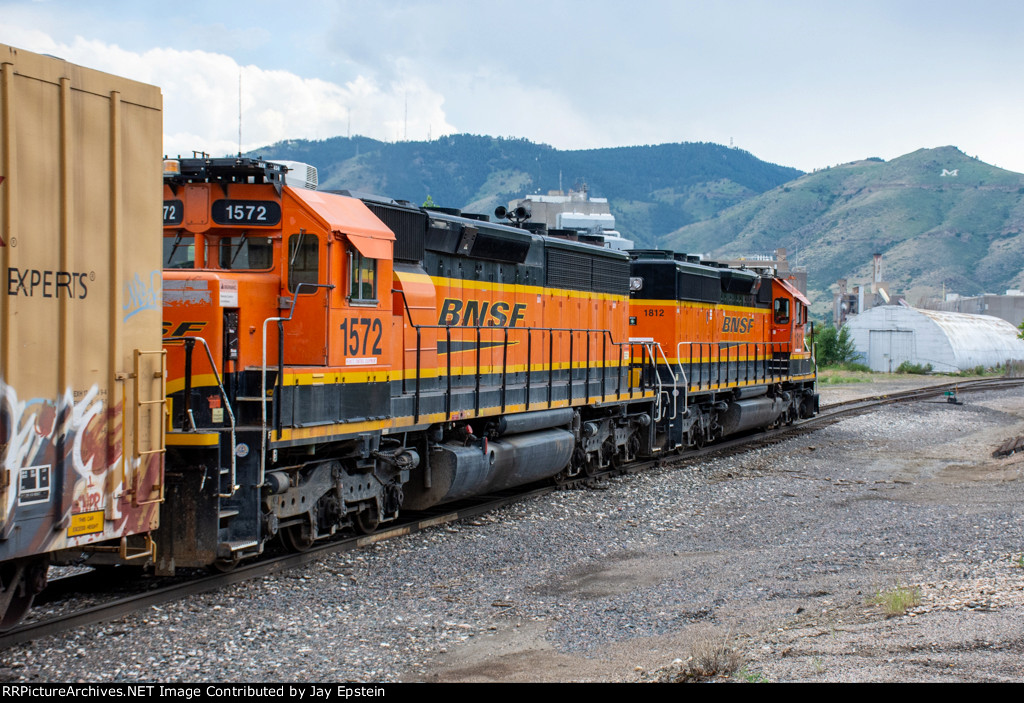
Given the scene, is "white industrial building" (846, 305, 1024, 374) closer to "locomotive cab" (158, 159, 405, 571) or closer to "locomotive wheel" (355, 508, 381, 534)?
"locomotive wheel" (355, 508, 381, 534)

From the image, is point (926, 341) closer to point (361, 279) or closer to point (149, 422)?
point (361, 279)

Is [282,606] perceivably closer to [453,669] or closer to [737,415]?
[453,669]

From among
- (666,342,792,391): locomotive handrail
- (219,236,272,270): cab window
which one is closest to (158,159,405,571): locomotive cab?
(219,236,272,270): cab window

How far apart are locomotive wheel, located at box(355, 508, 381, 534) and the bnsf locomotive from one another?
3 cm

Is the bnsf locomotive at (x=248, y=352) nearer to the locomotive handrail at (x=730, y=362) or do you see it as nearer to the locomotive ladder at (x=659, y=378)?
the locomotive ladder at (x=659, y=378)

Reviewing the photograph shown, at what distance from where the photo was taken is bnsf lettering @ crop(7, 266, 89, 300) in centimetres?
529

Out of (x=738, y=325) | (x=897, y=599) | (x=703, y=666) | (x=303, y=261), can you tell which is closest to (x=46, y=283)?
(x=303, y=261)

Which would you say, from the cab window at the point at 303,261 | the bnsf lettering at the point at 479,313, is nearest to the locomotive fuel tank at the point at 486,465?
the bnsf lettering at the point at 479,313

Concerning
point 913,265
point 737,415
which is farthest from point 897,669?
point 913,265

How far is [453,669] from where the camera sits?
6.16 metres

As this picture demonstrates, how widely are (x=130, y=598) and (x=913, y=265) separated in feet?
521

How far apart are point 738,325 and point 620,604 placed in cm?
1514

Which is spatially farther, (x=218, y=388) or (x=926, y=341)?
(x=926, y=341)

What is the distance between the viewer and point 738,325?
21969 millimetres
